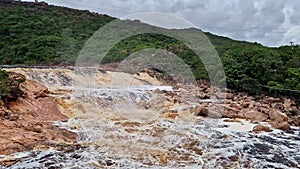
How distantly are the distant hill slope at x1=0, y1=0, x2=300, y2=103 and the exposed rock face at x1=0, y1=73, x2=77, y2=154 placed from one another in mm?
8803

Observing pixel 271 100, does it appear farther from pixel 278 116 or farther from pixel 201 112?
pixel 201 112

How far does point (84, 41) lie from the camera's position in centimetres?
2541

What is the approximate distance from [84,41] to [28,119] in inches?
634

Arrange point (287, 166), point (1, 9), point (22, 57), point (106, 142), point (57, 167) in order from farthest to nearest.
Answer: point (1, 9)
point (22, 57)
point (106, 142)
point (287, 166)
point (57, 167)

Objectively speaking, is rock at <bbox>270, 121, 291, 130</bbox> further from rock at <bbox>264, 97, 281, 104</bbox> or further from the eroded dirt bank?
rock at <bbox>264, 97, 281, 104</bbox>

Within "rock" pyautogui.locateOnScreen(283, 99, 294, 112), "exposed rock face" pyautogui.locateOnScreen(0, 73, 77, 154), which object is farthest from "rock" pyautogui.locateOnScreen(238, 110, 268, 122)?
"exposed rock face" pyautogui.locateOnScreen(0, 73, 77, 154)

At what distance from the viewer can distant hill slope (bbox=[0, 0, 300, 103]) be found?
1677cm

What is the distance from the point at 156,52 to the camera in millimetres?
23062

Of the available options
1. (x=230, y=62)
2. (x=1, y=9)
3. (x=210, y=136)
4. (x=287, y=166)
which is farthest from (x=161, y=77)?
(x=1, y=9)

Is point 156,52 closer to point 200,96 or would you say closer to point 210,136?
point 200,96

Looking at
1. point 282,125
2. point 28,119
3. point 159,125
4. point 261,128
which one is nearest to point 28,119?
point 28,119

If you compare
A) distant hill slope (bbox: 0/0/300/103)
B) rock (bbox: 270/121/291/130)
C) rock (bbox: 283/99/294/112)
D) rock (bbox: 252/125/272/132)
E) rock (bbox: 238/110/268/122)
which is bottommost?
rock (bbox: 252/125/272/132)

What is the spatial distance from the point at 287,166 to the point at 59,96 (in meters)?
7.41

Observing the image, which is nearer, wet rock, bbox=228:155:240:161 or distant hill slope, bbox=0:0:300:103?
wet rock, bbox=228:155:240:161
